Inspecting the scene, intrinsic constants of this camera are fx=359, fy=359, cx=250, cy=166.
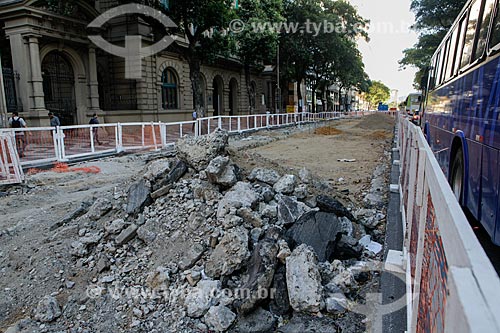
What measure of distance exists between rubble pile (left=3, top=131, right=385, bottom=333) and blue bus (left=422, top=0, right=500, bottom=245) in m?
1.27

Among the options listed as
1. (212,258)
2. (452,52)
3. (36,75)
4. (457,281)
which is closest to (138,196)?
(212,258)

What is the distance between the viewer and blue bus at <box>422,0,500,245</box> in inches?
141

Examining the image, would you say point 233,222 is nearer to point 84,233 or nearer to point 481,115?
point 84,233

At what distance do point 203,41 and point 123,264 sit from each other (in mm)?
17547

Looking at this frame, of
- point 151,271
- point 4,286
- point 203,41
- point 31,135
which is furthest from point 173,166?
point 203,41

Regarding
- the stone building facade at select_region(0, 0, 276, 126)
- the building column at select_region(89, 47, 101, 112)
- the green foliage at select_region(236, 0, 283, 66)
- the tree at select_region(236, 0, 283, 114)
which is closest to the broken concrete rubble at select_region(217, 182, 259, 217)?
the stone building facade at select_region(0, 0, 276, 126)

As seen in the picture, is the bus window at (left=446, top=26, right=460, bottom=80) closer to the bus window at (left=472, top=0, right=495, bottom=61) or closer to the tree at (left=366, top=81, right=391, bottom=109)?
the bus window at (left=472, top=0, right=495, bottom=61)

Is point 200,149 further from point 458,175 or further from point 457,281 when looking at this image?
point 457,281

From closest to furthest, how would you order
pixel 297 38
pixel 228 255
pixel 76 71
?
pixel 228 255
pixel 76 71
pixel 297 38

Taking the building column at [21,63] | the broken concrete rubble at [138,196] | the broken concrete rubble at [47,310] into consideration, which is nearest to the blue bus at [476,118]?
the broken concrete rubble at [138,196]

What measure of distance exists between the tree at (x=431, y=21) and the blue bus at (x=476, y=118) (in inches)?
841

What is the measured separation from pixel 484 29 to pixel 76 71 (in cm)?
2011

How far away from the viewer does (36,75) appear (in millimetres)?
17344

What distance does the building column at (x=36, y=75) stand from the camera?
56.1ft
